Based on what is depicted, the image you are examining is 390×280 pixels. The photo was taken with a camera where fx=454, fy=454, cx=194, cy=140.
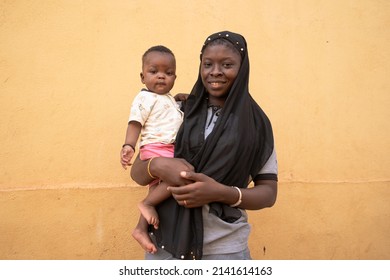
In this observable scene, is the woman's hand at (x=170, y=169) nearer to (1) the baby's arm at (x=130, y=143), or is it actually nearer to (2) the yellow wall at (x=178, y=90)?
(1) the baby's arm at (x=130, y=143)

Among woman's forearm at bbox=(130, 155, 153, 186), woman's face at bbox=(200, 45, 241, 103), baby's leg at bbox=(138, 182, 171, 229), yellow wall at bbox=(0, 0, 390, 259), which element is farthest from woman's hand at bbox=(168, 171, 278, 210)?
yellow wall at bbox=(0, 0, 390, 259)

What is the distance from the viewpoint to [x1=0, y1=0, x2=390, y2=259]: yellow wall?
3.52 m

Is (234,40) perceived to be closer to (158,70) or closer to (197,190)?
(158,70)

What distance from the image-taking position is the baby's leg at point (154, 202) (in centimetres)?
224

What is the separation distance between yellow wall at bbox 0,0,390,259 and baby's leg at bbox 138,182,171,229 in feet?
4.31

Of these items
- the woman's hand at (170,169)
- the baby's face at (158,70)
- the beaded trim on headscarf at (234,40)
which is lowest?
the woman's hand at (170,169)

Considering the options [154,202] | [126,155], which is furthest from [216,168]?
[126,155]

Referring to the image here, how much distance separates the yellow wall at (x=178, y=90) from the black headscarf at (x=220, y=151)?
55.3 inches

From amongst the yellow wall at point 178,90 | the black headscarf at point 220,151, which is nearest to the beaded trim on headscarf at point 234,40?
the black headscarf at point 220,151

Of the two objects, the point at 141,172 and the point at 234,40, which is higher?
the point at 234,40

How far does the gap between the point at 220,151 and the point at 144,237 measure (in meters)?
0.60

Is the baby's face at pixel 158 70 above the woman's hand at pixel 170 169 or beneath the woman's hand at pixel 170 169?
above

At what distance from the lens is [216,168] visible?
83.7 inches

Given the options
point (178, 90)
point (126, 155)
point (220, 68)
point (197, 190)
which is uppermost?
point (220, 68)
